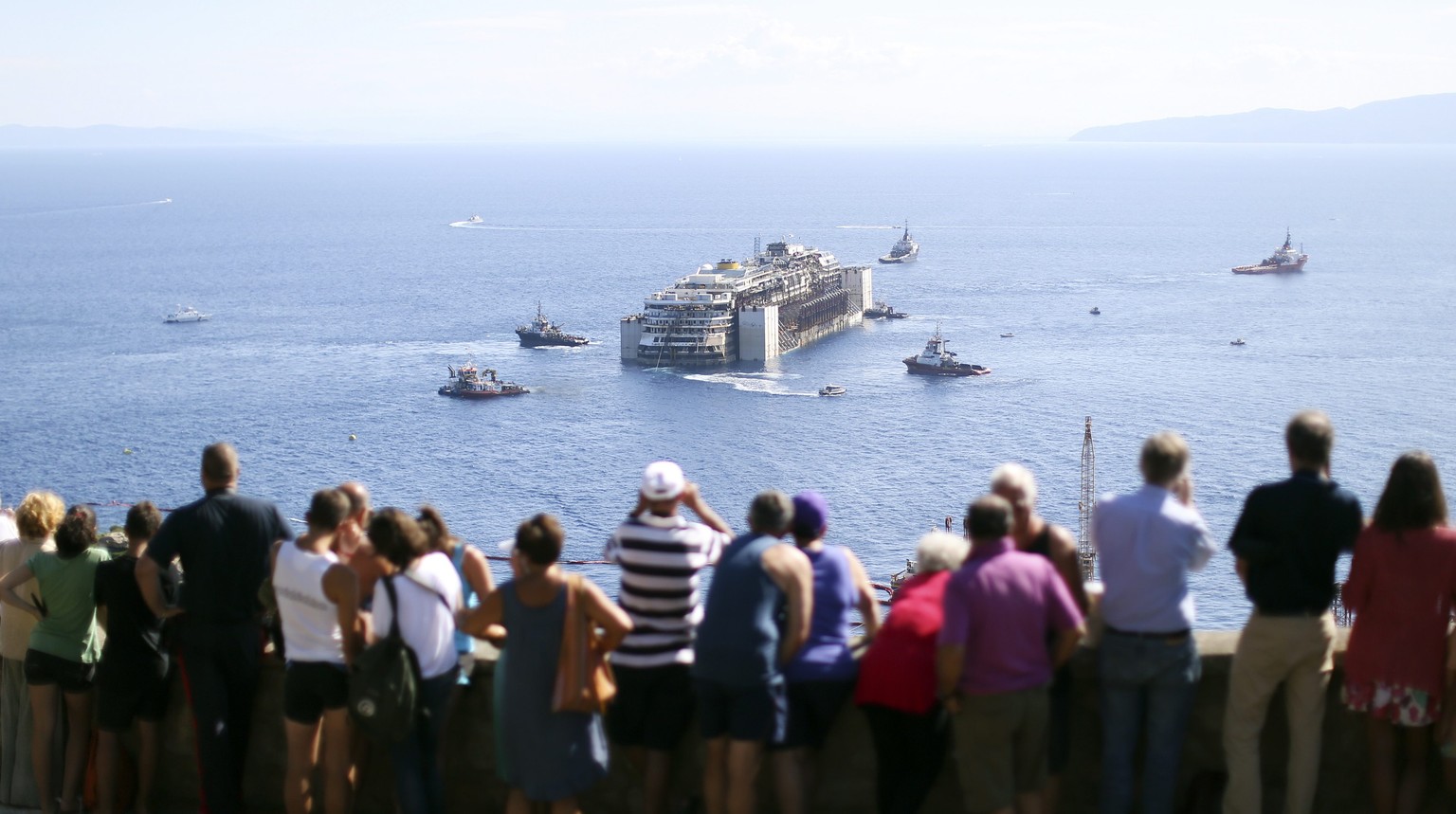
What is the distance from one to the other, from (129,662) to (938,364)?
3303 inches

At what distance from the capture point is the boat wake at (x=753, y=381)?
85750 millimetres

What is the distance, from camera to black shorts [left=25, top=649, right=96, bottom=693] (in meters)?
6.81

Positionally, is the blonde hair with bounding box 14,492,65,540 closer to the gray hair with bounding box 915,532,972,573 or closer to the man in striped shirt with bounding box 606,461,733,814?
the man in striped shirt with bounding box 606,461,733,814

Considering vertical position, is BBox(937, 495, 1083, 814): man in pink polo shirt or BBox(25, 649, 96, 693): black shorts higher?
BBox(937, 495, 1083, 814): man in pink polo shirt

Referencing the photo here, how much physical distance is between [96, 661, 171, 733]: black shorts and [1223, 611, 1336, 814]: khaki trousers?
438cm

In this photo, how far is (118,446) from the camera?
230 ft

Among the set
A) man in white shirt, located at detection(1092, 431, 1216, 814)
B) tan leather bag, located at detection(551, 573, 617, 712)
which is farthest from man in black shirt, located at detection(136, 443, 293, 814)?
man in white shirt, located at detection(1092, 431, 1216, 814)

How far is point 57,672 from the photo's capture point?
6812mm

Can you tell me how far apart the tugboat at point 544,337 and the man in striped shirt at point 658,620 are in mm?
94971

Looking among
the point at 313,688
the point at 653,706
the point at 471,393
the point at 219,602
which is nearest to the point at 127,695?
the point at 219,602

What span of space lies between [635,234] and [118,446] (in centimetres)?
11977

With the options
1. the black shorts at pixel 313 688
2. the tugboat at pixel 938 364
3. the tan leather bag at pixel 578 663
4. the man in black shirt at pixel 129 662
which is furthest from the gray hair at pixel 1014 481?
the tugboat at pixel 938 364

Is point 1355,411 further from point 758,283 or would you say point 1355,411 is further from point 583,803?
point 583,803

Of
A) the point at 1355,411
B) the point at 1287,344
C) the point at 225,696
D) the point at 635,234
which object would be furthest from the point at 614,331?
the point at 225,696
